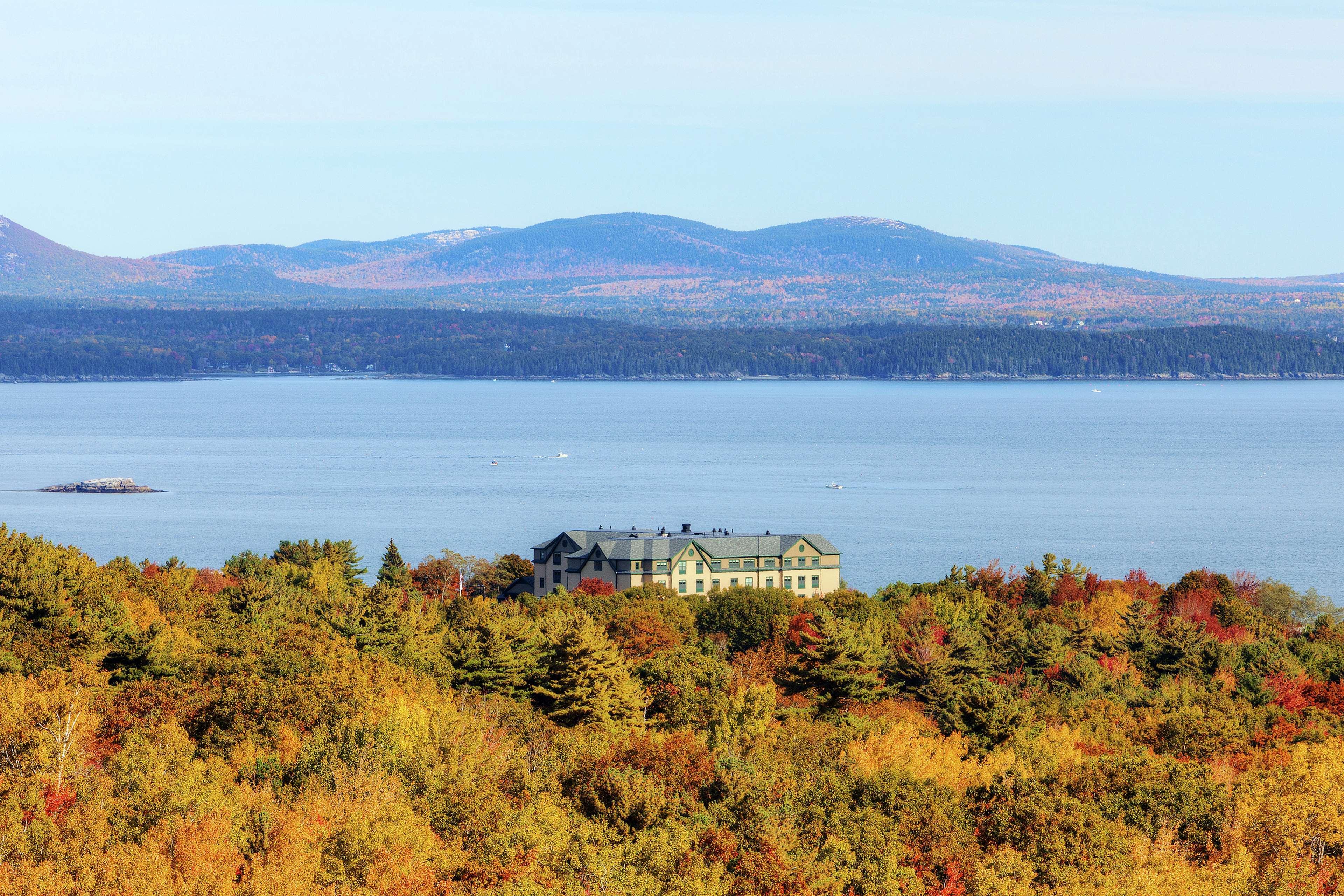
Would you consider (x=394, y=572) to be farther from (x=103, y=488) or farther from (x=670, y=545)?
(x=103, y=488)

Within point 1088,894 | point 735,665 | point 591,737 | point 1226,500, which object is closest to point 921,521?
point 1226,500

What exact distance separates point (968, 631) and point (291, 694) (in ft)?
72.1

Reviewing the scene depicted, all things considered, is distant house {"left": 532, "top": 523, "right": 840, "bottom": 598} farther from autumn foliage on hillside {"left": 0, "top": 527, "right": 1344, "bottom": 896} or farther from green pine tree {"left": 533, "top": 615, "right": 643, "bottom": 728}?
green pine tree {"left": 533, "top": 615, "right": 643, "bottom": 728}

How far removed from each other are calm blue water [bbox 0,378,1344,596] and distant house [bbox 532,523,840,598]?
9502 mm

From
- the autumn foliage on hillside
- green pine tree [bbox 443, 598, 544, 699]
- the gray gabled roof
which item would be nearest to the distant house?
the gray gabled roof

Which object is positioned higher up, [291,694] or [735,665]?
[291,694]

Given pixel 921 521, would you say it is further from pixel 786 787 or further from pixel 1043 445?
pixel 786 787

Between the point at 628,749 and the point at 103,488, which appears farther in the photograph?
the point at 103,488

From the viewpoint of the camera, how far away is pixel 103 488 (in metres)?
127

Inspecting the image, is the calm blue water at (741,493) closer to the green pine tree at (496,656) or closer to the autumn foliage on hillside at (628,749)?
the autumn foliage on hillside at (628,749)

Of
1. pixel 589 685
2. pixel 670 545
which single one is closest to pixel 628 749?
pixel 589 685

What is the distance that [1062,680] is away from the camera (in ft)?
148

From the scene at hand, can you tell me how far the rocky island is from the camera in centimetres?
12638

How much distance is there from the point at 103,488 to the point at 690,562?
227 ft
